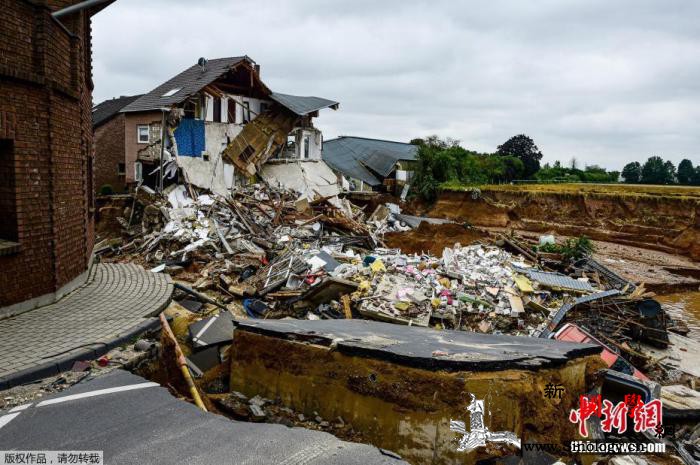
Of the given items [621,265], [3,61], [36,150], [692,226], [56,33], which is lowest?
[621,265]

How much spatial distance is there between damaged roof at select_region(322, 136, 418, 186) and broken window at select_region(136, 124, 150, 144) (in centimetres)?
1351

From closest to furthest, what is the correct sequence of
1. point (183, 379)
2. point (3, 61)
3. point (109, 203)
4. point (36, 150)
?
point (183, 379) < point (3, 61) < point (36, 150) < point (109, 203)

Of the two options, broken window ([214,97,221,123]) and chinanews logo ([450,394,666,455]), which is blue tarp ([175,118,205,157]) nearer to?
broken window ([214,97,221,123])

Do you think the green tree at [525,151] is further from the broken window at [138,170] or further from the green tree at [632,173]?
the broken window at [138,170]

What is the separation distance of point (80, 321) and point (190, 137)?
58.8ft

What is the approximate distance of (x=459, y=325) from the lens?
430 inches

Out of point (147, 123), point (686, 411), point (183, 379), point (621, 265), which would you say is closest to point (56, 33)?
point (183, 379)

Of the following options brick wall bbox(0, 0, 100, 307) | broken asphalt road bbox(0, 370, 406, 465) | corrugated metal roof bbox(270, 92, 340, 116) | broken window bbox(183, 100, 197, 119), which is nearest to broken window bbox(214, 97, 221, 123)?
broken window bbox(183, 100, 197, 119)

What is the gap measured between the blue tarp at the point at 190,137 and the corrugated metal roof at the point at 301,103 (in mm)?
5263

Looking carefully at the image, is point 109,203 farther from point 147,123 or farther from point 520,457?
point 520,457

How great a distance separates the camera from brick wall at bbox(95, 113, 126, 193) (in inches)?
1192

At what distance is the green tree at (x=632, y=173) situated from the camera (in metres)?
52.3

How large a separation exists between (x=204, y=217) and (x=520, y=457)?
17.0 metres

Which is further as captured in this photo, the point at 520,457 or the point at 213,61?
the point at 213,61
